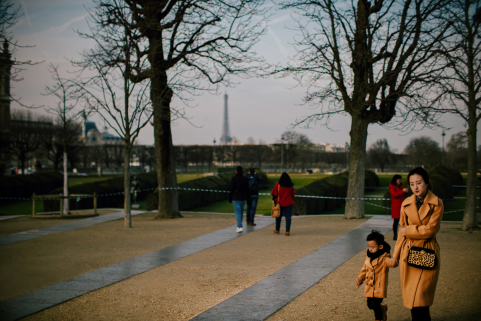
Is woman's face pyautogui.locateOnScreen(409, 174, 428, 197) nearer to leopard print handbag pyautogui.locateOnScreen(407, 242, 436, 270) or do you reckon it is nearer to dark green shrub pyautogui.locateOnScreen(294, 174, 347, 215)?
leopard print handbag pyautogui.locateOnScreen(407, 242, 436, 270)

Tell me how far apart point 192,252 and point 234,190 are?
289cm

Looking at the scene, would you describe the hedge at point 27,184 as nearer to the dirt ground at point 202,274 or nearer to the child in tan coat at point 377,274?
the dirt ground at point 202,274

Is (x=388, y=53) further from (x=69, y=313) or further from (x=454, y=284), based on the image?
(x=69, y=313)

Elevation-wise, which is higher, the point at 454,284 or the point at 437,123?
the point at 437,123

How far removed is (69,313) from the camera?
5520 millimetres

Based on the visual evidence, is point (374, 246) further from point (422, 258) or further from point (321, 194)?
point (321, 194)

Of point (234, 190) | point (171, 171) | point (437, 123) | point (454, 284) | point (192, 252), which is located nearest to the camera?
point (454, 284)

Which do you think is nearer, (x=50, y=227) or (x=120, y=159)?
(x=50, y=227)

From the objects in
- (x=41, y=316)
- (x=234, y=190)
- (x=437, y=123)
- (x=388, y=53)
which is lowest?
(x=41, y=316)

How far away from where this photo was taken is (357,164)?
1512 cm

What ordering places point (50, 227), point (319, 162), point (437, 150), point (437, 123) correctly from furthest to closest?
point (319, 162) → point (437, 150) → point (437, 123) → point (50, 227)

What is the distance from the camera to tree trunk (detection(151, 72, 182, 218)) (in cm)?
1566

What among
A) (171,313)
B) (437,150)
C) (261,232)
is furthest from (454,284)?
(437,150)

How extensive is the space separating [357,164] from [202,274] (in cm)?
921
